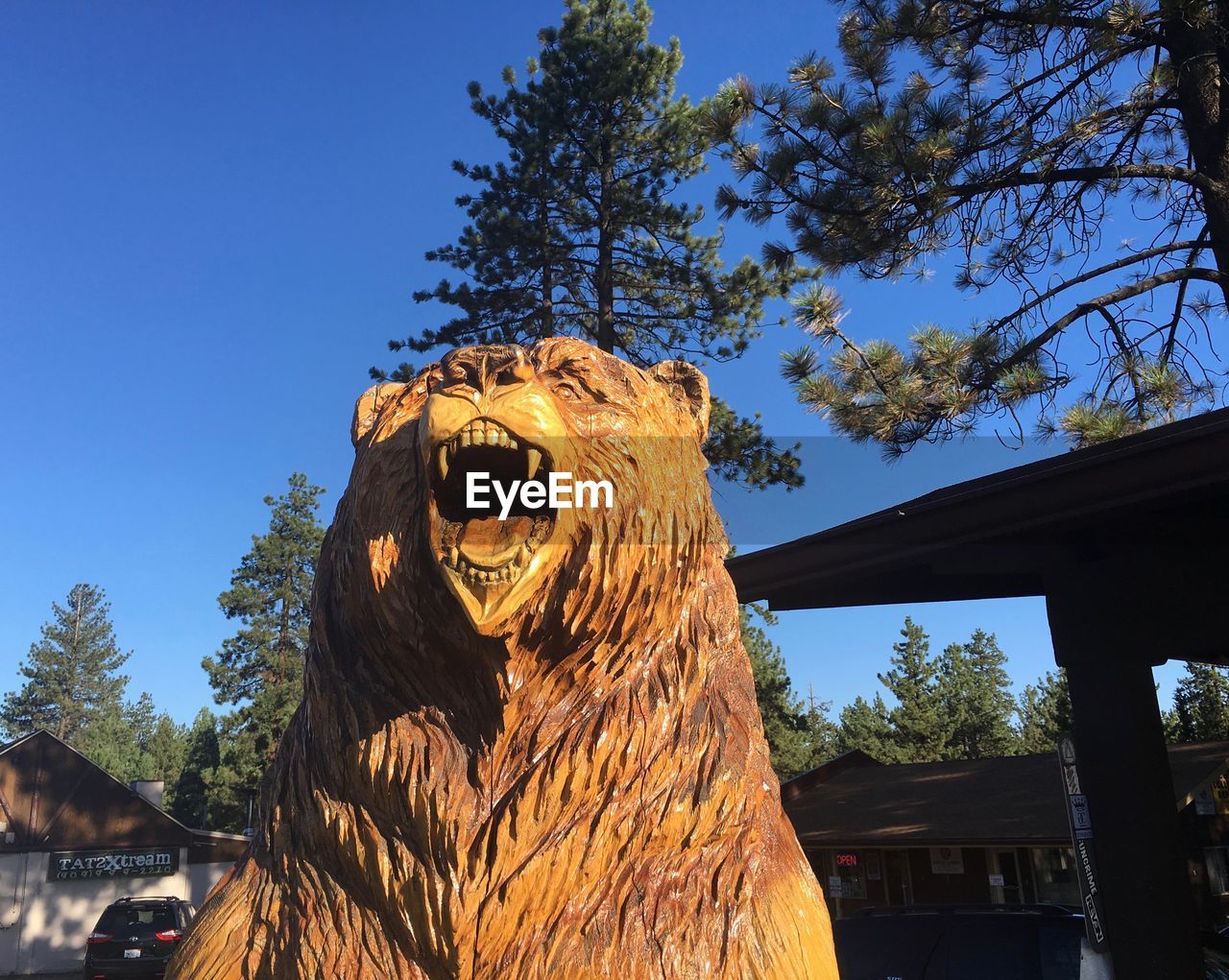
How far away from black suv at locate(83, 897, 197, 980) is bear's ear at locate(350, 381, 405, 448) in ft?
48.6

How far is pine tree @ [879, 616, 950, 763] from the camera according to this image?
120ft

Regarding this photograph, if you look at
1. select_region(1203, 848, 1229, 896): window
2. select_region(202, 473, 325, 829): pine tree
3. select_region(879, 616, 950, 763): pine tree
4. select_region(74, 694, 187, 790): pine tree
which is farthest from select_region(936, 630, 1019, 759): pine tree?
select_region(74, 694, 187, 790): pine tree

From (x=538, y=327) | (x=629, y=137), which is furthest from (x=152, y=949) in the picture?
(x=629, y=137)

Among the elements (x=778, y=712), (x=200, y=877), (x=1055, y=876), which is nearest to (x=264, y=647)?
(x=200, y=877)

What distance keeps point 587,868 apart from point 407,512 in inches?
26.2

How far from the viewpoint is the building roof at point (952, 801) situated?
13414 mm

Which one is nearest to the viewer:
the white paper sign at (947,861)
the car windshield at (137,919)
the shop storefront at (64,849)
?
the car windshield at (137,919)

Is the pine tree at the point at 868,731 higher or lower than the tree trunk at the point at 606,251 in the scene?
lower

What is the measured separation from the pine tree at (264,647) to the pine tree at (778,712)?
14.4 m

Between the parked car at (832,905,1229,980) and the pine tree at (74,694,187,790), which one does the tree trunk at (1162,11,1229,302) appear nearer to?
the parked car at (832,905,1229,980)

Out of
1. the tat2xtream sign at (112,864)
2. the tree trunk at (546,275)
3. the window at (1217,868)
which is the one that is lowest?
the window at (1217,868)

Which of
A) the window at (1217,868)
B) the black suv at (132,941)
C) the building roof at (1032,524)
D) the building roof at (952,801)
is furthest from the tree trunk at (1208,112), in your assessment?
the window at (1217,868)

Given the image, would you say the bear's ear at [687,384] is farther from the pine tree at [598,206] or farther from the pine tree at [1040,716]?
the pine tree at [1040,716]

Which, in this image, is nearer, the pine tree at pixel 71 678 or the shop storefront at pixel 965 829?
the shop storefront at pixel 965 829
